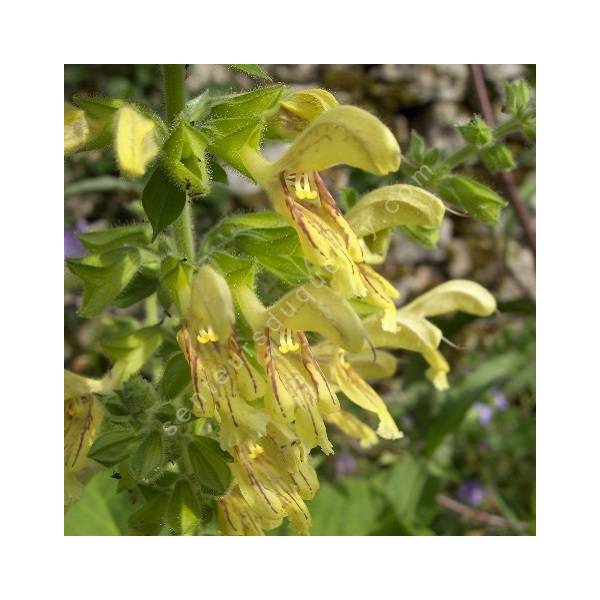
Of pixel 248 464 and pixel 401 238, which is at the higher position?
pixel 401 238

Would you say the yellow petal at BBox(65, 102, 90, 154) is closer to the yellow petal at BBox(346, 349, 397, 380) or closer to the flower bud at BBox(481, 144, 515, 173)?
the yellow petal at BBox(346, 349, 397, 380)

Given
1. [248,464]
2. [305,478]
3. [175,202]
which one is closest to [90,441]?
[248,464]

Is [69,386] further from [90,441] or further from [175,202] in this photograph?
[175,202]

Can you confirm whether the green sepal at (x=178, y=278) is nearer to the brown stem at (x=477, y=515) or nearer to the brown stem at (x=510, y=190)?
the brown stem at (x=510, y=190)

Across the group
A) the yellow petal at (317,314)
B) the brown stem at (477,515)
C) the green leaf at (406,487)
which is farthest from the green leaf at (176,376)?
the brown stem at (477,515)

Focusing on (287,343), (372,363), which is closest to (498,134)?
(372,363)

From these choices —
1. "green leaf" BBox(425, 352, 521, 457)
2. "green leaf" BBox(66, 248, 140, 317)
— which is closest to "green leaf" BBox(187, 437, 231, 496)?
"green leaf" BBox(66, 248, 140, 317)

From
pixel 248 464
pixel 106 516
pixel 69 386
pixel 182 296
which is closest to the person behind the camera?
pixel 182 296
